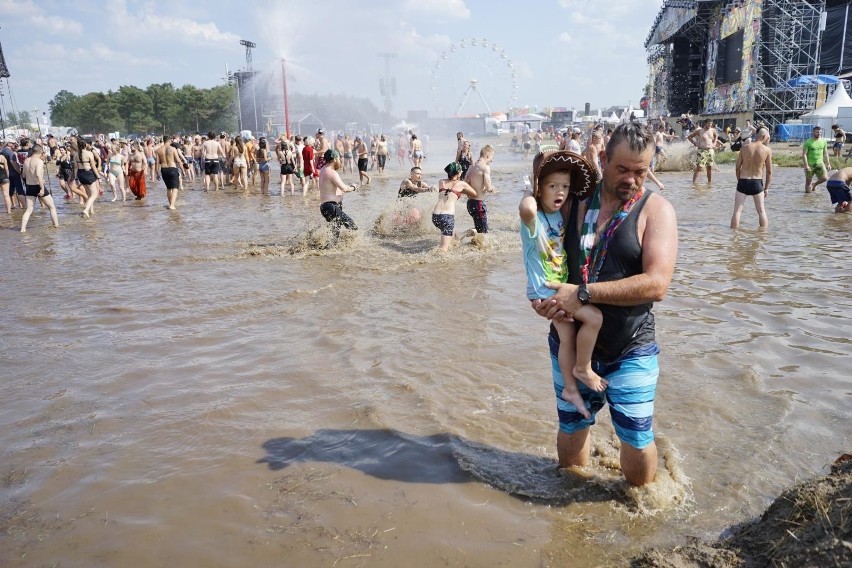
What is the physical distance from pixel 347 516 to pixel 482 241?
6829 mm

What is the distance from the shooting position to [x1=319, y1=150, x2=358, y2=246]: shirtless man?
29.9 feet

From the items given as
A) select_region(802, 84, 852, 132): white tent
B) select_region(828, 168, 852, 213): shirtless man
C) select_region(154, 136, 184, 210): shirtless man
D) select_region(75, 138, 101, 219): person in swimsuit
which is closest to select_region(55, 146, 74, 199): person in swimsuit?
select_region(75, 138, 101, 219): person in swimsuit

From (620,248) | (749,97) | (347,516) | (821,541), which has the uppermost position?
(749,97)

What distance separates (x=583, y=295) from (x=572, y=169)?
0.57 m

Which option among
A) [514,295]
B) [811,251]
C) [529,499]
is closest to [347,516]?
[529,499]

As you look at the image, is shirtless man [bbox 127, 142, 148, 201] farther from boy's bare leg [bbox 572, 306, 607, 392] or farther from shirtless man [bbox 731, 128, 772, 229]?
boy's bare leg [bbox 572, 306, 607, 392]

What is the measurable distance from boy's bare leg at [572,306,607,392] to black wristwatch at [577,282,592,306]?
3 cm

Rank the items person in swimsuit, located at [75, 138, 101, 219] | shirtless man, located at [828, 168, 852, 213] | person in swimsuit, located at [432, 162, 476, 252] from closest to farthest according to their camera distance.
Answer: person in swimsuit, located at [432, 162, 476, 252]
shirtless man, located at [828, 168, 852, 213]
person in swimsuit, located at [75, 138, 101, 219]

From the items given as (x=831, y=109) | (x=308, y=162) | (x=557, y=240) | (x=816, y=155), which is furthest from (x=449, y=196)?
(x=831, y=109)

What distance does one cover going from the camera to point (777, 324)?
5.56 metres

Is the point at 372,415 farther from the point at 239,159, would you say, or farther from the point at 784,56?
the point at 784,56

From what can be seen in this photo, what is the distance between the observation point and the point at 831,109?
28.2 meters

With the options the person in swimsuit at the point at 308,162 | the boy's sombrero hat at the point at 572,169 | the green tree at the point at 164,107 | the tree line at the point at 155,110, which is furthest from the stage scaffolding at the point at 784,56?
the green tree at the point at 164,107

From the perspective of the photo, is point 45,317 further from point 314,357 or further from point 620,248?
point 620,248
